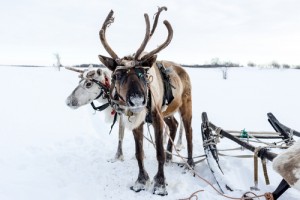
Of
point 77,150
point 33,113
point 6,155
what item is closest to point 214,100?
point 33,113

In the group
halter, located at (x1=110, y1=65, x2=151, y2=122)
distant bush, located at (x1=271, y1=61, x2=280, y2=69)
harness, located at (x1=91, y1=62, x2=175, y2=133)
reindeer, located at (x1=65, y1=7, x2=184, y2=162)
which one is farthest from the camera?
distant bush, located at (x1=271, y1=61, x2=280, y2=69)

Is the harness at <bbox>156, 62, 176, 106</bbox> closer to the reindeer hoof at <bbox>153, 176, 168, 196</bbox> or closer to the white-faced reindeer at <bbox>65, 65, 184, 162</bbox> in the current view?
the white-faced reindeer at <bbox>65, 65, 184, 162</bbox>

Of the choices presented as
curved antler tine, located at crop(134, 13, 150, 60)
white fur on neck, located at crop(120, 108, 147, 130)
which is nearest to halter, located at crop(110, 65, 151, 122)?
white fur on neck, located at crop(120, 108, 147, 130)

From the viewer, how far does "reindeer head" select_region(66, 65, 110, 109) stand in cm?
612

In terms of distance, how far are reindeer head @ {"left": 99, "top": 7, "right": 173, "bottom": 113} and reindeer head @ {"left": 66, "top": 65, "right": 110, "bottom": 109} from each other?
1403 millimetres

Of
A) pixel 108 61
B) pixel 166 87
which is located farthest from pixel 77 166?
pixel 108 61

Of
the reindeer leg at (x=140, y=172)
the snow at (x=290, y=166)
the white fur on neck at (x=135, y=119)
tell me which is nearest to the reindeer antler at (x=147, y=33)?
the white fur on neck at (x=135, y=119)

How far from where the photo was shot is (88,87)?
6191mm

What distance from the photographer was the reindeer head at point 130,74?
4.12 m

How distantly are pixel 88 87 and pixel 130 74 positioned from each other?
211 centimetres

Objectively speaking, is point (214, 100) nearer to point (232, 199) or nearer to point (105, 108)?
point (105, 108)

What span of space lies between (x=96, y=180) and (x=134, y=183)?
0.64 metres

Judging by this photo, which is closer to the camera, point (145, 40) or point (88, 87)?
point (145, 40)

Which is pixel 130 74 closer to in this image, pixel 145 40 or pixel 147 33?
pixel 145 40
